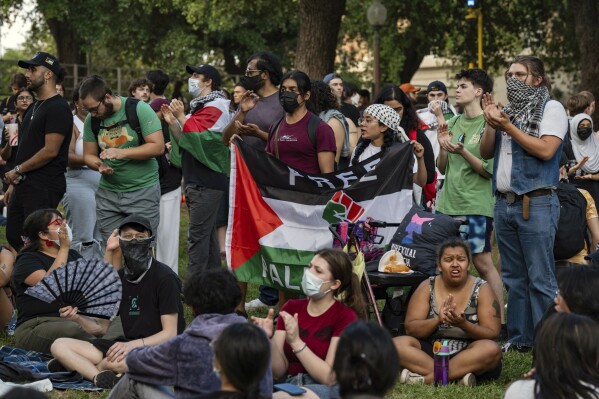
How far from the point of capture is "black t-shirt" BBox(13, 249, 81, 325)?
869 centimetres

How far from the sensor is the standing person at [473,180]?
9.80 m

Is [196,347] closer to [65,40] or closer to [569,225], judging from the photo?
[569,225]

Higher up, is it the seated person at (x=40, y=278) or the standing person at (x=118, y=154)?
the standing person at (x=118, y=154)

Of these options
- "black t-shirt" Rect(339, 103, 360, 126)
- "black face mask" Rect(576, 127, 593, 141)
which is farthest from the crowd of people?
"black face mask" Rect(576, 127, 593, 141)

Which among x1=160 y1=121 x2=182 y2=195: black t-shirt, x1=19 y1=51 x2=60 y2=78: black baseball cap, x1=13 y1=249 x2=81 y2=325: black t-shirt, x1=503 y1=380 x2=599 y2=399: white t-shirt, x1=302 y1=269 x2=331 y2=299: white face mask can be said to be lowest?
x1=13 y1=249 x2=81 y2=325: black t-shirt

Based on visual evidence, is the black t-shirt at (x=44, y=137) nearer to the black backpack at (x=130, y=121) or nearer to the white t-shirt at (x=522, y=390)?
the black backpack at (x=130, y=121)

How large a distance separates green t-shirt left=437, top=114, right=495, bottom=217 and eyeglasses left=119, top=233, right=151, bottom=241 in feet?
9.79

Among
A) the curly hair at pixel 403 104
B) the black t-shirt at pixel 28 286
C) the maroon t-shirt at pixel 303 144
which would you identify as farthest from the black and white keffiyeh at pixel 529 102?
the black t-shirt at pixel 28 286

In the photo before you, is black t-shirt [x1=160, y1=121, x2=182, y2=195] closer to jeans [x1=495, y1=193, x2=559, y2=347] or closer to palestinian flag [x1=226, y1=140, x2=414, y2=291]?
palestinian flag [x1=226, y1=140, x2=414, y2=291]

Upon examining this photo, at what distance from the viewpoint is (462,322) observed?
7.95 metres

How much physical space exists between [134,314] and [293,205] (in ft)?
6.94

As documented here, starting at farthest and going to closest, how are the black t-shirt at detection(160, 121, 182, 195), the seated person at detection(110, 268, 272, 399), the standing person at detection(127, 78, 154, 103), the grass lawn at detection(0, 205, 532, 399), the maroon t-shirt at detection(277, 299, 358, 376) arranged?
the standing person at detection(127, 78, 154, 103)
the black t-shirt at detection(160, 121, 182, 195)
the grass lawn at detection(0, 205, 532, 399)
the maroon t-shirt at detection(277, 299, 358, 376)
the seated person at detection(110, 268, 272, 399)

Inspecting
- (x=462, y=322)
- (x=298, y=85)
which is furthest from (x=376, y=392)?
(x=298, y=85)

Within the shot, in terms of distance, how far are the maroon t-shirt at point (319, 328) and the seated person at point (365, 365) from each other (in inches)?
93.4
